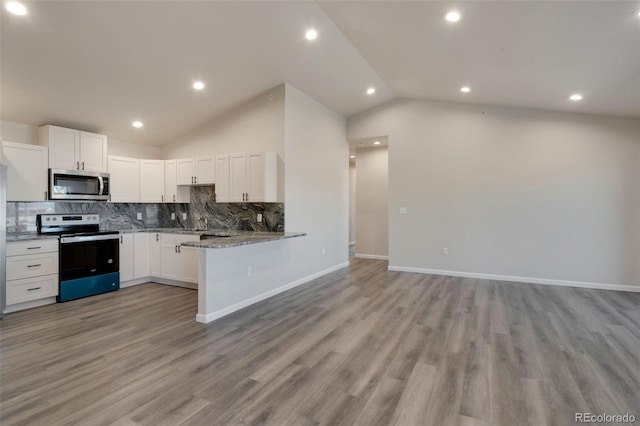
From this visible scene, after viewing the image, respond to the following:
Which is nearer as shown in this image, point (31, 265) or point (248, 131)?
point (31, 265)

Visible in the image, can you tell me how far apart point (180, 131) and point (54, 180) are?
204 centimetres

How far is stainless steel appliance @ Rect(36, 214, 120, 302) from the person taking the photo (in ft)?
14.2

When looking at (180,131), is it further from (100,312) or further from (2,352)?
(2,352)

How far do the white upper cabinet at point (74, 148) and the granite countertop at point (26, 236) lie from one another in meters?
0.96

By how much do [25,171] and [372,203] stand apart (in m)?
6.52

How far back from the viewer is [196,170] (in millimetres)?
5293

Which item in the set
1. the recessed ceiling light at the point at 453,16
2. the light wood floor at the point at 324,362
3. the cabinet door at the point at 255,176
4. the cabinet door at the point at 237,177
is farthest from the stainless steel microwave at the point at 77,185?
the recessed ceiling light at the point at 453,16

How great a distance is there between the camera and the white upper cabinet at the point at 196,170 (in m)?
5.13

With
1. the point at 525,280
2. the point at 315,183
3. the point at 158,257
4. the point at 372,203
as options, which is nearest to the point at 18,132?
the point at 158,257

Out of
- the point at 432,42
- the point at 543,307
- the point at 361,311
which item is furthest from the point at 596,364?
the point at 432,42

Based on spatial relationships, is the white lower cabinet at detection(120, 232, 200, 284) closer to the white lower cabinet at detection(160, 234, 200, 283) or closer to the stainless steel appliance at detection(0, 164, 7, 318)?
the white lower cabinet at detection(160, 234, 200, 283)

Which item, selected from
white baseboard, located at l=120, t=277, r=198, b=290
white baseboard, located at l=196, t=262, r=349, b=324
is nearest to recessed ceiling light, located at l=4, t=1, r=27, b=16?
white baseboard, located at l=196, t=262, r=349, b=324

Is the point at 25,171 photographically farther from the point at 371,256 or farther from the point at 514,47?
the point at 371,256

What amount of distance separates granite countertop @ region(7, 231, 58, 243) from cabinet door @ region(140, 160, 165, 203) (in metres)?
1.51
